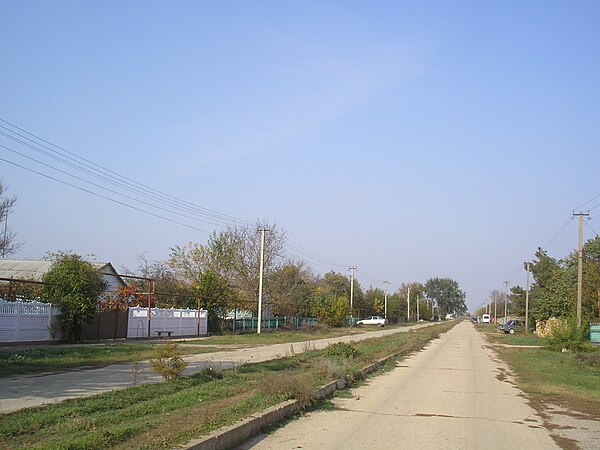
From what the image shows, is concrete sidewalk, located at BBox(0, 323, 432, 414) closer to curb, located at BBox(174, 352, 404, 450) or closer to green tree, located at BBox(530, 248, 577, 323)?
curb, located at BBox(174, 352, 404, 450)

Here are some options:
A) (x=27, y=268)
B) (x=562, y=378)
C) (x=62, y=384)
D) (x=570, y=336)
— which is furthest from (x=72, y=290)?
(x=27, y=268)

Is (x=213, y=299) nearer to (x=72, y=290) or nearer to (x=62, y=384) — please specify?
(x=72, y=290)

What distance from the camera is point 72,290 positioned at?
28.1m

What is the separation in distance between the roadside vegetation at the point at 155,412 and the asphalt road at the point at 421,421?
0.81 metres

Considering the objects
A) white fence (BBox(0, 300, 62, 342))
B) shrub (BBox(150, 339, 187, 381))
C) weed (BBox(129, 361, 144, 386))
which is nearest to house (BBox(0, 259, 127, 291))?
white fence (BBox(0, 300, 62, 342))

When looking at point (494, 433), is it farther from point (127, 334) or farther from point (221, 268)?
point (221, 268)

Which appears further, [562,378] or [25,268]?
[25,268]

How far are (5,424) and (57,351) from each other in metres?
15.1

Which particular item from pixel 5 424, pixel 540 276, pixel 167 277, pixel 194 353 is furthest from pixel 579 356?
pixel 540 276

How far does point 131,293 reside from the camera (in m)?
39.6

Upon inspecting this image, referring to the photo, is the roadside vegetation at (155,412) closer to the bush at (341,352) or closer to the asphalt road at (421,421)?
the asphalt road at (421,421)

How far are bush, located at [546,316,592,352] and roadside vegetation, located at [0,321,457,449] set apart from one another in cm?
2261

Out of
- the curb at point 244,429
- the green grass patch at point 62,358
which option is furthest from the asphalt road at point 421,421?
the green grass patch at point 62,358

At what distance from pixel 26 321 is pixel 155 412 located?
18275 millimetres
